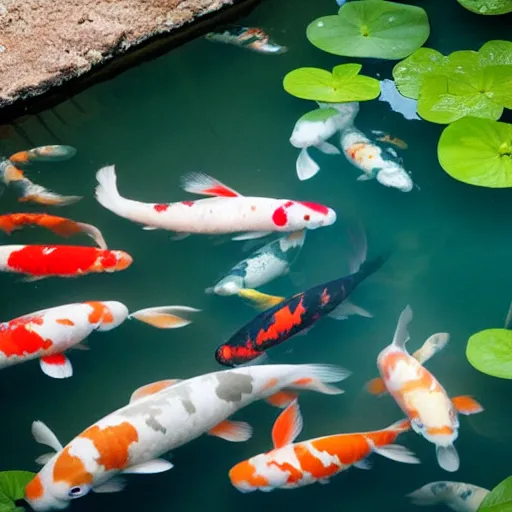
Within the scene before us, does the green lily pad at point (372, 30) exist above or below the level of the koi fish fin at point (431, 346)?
above

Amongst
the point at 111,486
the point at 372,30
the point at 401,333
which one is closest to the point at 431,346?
the point at 401,333

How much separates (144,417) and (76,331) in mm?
412

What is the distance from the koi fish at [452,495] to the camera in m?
1.89

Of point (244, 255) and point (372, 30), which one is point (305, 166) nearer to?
point (244, 255)

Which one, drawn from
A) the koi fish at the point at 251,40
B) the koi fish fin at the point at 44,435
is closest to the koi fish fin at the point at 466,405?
the koi fish fin at the point at 44,435

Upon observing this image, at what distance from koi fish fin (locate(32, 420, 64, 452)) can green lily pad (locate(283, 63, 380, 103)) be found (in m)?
1.51

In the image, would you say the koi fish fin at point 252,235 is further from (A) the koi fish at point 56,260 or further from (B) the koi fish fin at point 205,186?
(A) the koi fish at point 56,260

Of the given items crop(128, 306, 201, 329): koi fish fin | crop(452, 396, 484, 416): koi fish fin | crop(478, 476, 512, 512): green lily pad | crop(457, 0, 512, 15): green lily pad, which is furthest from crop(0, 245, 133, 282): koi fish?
crop(457, 0, 512, 15): green lily pad

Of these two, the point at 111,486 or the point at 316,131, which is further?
the point at 316,131

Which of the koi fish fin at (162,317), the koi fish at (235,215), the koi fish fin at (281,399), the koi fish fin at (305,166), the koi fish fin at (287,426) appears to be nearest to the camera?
the koi fish fin at (287,426)

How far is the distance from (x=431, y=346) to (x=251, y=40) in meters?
1.56

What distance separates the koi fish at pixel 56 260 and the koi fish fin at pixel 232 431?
66cm

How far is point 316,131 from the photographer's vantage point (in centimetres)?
267

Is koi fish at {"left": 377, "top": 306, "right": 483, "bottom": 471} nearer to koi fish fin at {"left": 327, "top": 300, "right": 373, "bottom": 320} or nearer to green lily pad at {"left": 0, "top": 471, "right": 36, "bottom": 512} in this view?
koi fish fin at {"left": 327, "top": 300, "right": 373, "bottom": 320}
